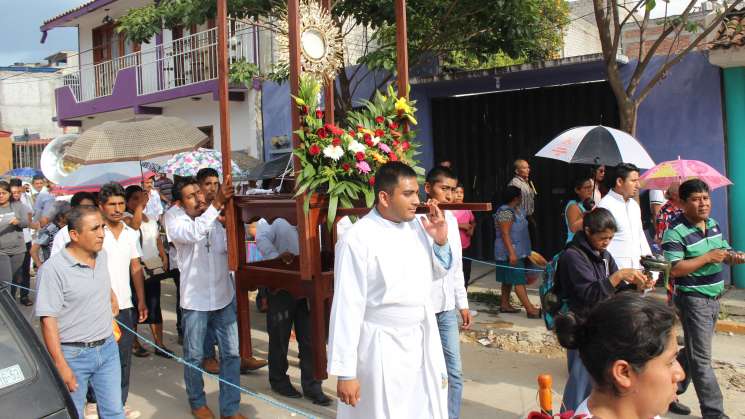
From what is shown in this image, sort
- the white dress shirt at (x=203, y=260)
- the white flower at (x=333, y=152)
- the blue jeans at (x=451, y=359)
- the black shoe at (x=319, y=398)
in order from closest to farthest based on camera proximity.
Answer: the white flower at (x=333, y=152) < the blue jeans at (x=451, y=359) < the white dress shirt at (x=203, y=260) < the black shoe at (x=319, y=398)

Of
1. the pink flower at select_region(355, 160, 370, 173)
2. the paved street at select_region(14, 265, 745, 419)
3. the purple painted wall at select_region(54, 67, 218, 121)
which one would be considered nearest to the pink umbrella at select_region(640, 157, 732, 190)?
the paved street at select_region(14, 265, 745, 419)

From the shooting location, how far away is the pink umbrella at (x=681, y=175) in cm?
682

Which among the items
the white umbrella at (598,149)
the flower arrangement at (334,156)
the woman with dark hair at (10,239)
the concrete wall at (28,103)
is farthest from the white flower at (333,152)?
the concrete wall at (28,103)

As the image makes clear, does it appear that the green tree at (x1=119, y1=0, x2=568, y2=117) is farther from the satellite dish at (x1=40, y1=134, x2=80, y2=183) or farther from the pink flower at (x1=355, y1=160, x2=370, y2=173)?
the pink flower at (x1=355, y1=160, x2=370, y2=173)

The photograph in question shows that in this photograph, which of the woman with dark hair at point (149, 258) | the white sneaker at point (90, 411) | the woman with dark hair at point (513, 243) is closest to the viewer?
the white sneaker at point (90, 411)

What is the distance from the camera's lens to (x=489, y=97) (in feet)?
A: 36.6

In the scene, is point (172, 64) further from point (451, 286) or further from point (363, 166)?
point (451, 286)

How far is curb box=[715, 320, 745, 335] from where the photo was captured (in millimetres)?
7286

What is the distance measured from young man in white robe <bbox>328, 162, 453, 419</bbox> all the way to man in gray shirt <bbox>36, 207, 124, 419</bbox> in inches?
56.5

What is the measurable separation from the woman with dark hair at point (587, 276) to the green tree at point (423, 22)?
5.24 meters

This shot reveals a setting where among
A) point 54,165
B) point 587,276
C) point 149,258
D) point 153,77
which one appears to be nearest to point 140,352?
point 149,258

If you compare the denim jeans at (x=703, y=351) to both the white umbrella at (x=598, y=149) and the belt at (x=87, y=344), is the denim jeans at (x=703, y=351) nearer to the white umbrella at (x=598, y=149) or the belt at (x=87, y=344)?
the white umbrella at (x=598, y=149)

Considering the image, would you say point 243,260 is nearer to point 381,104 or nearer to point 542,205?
point 381,104

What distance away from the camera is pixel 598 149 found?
6.89 m
